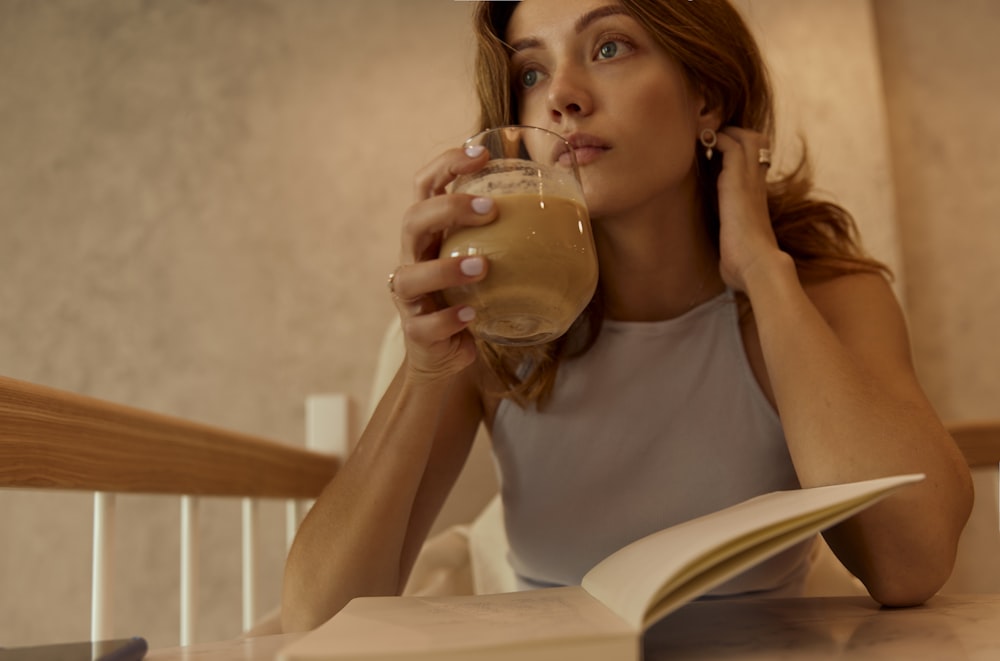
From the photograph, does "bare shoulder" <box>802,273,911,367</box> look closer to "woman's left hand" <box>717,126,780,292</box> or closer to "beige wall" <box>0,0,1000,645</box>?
"woman's left hand" <box>717,126,780,292</box>

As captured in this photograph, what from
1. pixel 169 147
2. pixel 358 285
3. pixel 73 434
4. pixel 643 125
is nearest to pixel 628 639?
pixel 73 434

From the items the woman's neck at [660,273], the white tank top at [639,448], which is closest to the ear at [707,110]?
the woman's neck at [660,273]

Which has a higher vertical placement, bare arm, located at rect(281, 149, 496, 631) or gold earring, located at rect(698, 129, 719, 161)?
gold earring, located at rect(698, 129, 719, 161)

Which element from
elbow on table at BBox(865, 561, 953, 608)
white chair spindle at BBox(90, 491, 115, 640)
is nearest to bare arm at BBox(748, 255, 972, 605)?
elbow on table at BBox(865, 561, 953, 608)

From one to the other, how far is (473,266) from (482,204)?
1.9 inches

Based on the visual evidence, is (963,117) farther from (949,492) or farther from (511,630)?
(511,630)

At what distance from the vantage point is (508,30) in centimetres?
110

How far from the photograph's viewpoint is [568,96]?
0.88m

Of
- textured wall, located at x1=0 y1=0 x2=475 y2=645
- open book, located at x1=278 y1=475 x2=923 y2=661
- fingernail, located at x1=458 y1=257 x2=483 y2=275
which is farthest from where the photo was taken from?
textured wall, located at x1=0 y1=0 x2=475 y2=645

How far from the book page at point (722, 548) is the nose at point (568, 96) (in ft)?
1.67

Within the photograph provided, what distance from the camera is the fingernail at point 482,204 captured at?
635mm

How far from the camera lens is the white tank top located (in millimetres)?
1005

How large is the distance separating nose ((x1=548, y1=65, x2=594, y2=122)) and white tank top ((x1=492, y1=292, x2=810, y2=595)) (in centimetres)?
32

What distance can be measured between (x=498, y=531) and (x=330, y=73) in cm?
133
